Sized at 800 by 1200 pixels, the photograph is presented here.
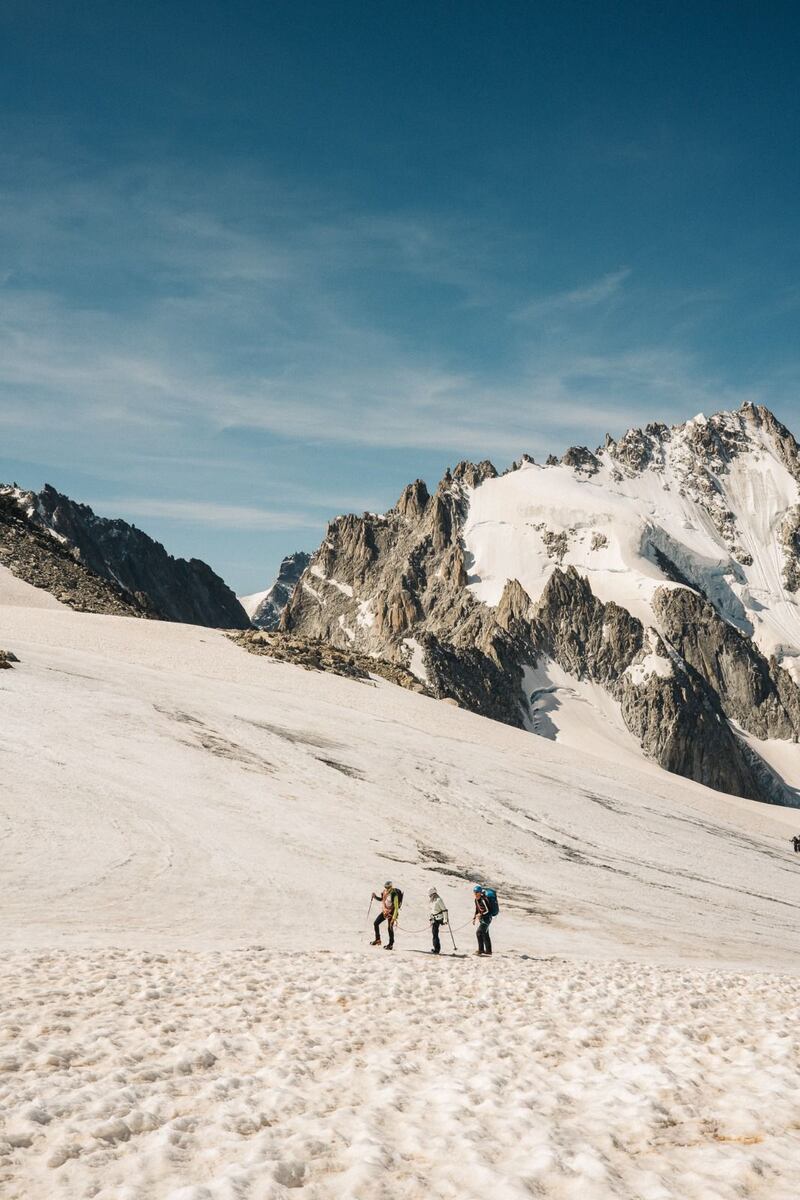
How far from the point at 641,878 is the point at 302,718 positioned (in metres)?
16.8

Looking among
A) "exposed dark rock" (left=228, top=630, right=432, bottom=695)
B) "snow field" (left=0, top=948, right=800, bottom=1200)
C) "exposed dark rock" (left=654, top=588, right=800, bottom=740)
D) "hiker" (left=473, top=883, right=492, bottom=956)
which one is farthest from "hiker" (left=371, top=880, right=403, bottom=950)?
"exposed dark rock" (left=654, top=588, right=800, bottom=740)

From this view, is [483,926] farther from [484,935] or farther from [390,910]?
[390,910]

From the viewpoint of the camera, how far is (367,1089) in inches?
318

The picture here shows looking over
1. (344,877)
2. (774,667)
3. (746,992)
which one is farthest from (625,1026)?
(774,667)

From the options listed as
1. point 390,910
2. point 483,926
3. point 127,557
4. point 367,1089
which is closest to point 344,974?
point 390,910

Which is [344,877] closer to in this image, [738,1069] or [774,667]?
[738,1069]

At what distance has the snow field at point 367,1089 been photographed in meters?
6.16

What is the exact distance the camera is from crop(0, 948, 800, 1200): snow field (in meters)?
6.16

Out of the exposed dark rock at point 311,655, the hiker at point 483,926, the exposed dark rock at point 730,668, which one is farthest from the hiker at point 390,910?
the exposed dark rock at point 730,668

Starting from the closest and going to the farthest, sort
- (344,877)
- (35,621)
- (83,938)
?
(83,938)
(344,877)
(35,621)

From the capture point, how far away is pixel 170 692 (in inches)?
1423

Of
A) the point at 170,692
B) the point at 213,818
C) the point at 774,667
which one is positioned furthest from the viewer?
the point at 774,667

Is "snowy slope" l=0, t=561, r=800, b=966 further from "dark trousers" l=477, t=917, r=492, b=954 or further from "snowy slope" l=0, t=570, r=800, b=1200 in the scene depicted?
"dark trousers" l=477, t=917, r=492, b=954

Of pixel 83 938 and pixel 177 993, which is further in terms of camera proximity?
pixel 83 938
